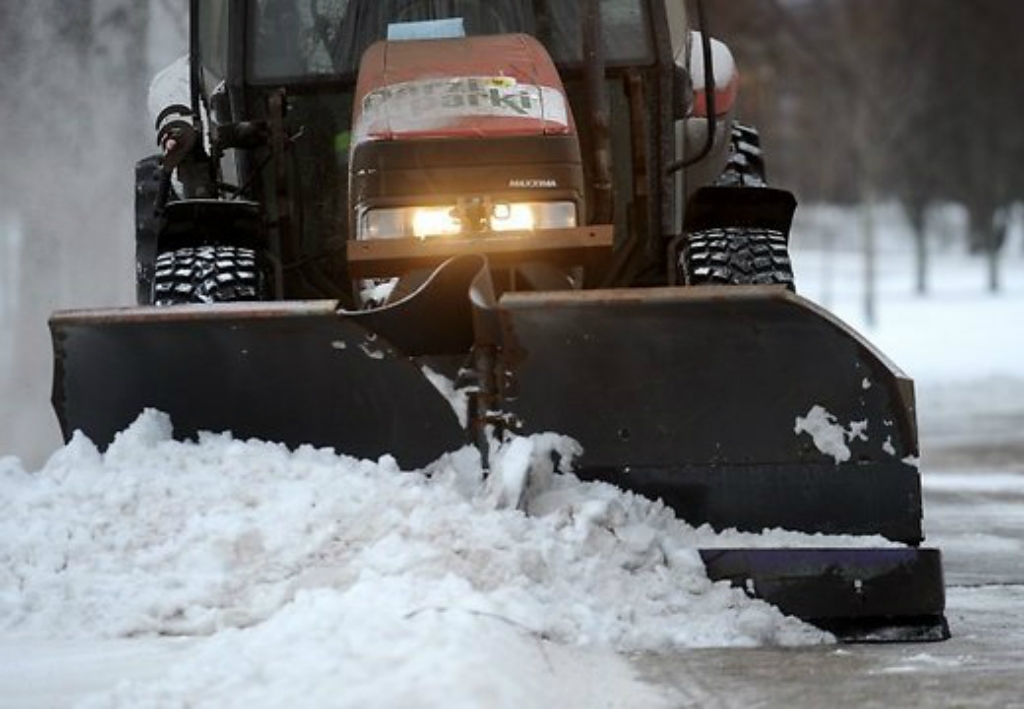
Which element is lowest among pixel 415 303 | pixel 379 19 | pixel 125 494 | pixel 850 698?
pixel 850 698

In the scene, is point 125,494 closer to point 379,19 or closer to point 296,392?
point 296,392

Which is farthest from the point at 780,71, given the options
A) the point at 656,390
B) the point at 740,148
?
the point at 656,390

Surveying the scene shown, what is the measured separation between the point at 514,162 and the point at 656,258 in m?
1.16

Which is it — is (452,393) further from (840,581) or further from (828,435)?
(840,581)

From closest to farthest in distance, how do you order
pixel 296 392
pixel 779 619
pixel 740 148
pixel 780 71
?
pixel 779 619, pixel 296 392, pixel 740 148, pixel 780 71

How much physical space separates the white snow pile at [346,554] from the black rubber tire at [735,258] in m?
1.28

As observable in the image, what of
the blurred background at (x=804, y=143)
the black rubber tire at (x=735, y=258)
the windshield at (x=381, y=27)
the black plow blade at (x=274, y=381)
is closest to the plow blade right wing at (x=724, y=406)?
the black plow blade at (x=274, y=381)

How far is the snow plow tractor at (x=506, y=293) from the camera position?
5988 mm

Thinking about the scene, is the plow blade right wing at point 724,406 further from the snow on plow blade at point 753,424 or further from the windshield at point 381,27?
the windshield at point 381,27

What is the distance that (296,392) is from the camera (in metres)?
6.22

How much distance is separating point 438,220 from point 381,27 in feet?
3.77

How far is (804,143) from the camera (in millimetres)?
45000

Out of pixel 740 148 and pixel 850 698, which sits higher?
pixel 740 148

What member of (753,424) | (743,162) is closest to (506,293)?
(753,424)
